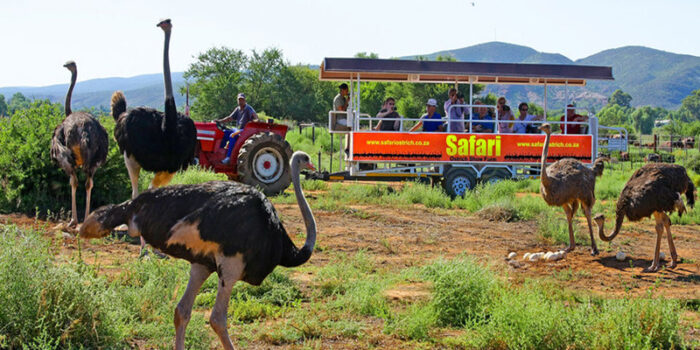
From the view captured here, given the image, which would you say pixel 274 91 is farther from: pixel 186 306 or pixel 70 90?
pixel 186 306

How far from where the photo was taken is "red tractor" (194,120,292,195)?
554 inches

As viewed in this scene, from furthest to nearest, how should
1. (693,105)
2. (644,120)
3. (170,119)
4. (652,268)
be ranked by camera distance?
1. (693,105)
2. (644,120)
3. (652,268)
4. (170,119)

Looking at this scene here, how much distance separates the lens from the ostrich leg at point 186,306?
4.79 m

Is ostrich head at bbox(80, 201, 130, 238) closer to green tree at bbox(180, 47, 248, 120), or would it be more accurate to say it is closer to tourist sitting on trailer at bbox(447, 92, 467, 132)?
tourist sitting on trailer at bbox(447, 92, 467, 132)

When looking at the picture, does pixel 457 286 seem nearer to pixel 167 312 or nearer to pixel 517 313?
pixel 517 313

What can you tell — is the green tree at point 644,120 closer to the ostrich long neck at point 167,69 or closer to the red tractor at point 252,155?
the red tractor at point 252,155

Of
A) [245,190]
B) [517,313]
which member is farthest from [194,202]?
[517,313]

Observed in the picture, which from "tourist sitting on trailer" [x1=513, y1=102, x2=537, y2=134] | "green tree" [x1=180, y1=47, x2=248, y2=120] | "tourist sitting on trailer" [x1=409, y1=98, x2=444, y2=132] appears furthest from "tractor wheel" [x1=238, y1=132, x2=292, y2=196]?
"green tree" [x1=180, y1=47, x2=248, y2=120]

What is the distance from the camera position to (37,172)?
1055cm

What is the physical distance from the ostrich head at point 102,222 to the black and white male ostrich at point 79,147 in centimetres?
476

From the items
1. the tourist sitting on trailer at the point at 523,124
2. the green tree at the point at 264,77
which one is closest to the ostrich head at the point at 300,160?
the tourist sitting on trailer at the point at 523,124

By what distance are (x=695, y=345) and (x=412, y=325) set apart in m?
2.06

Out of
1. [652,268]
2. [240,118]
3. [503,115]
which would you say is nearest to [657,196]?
[652,268]

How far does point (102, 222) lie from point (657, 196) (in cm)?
627
